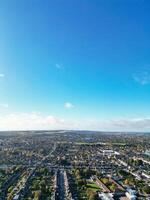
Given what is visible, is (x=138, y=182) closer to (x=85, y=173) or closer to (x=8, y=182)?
(x=85, y=173)

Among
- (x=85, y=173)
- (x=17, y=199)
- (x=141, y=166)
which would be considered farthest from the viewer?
(x=141, y=166)

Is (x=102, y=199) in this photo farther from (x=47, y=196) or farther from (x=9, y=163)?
(x=9, y=163)

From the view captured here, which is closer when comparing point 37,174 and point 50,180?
point 50,180

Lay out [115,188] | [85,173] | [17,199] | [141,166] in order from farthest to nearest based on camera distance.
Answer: [141,166] < [85,173] < [115,188] < [17,199]

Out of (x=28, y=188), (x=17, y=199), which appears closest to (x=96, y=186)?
(x=28, y=188)

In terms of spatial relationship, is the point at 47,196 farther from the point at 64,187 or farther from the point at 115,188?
the point at 115,188

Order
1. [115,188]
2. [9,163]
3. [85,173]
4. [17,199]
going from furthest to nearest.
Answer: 1. [9,163]
2. [85,173]
3. [115,188]
4. [17,199]

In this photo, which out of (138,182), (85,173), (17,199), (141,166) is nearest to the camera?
(17,199)

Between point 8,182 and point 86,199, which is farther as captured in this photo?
point 8,182

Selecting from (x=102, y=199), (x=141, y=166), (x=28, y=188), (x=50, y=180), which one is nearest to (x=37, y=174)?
(x=50, y=180)
